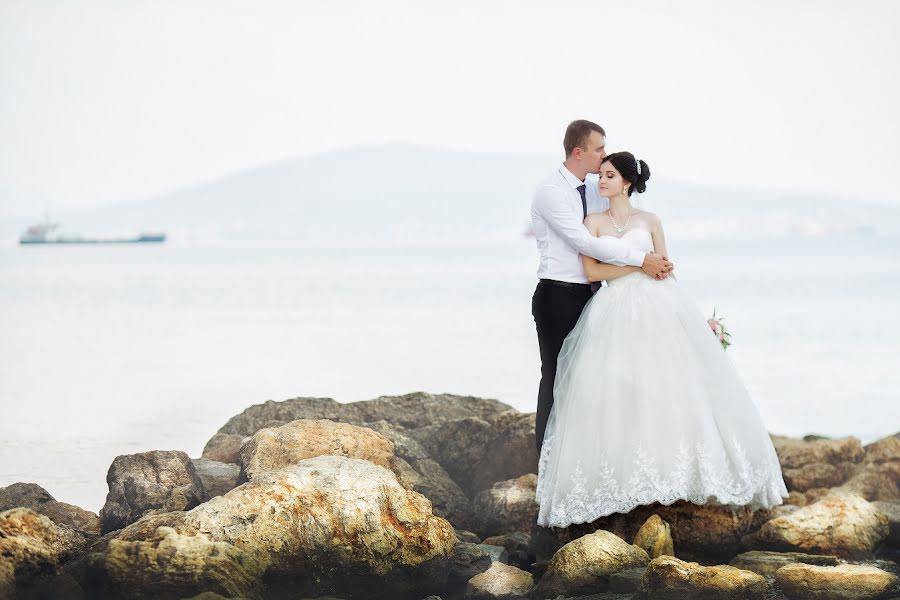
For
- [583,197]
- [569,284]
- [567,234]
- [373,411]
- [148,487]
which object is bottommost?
[148,487]

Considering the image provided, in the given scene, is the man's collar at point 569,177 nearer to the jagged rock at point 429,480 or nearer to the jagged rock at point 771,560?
the jagged rock at point 429,480

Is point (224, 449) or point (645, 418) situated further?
point (224, 449)

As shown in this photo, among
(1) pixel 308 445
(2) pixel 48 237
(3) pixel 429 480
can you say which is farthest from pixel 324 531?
(2) pixel 48 237

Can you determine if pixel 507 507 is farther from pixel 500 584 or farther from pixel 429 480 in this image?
pixel 500 584

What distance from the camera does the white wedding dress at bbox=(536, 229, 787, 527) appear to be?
5.20m

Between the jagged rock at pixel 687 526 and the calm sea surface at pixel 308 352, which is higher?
the calm sea surface at pixel 308 352

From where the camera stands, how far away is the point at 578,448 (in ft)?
17.4

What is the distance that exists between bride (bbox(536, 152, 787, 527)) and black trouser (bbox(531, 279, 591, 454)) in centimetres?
11

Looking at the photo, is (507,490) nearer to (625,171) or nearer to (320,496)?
(320,496)

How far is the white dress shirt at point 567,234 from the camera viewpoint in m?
5.40

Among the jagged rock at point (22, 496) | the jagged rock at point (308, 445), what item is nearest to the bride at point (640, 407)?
the jagged rock at point (308, 445)

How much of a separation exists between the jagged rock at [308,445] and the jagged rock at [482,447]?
69 centimetres

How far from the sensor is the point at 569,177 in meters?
5.61

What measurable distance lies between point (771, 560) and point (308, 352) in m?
17.7
